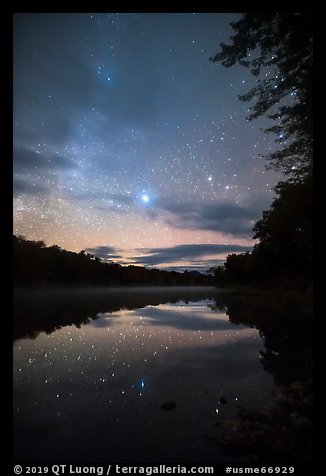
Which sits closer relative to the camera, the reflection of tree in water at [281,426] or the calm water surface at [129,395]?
the reflection of tree in water at [281,426]

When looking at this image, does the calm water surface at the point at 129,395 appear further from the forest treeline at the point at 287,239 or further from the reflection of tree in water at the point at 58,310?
the forest treeline at the point at 287,239

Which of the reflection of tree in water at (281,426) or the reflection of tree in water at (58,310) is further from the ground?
the reflection of tree in water at (281,426)

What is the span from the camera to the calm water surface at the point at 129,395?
388cm

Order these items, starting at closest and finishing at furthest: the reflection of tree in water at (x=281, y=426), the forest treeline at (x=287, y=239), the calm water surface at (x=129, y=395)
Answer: the reflection of tree in water at (x=281, y=426)
the calm water surface at (x=129, y=395)
the forest treeline at (x=287, y=239)

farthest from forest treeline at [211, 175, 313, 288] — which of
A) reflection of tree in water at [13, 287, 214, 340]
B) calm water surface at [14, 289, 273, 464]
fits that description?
reflection of tree in water at [13, 287, 214, 340]

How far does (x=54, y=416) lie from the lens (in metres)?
4.86

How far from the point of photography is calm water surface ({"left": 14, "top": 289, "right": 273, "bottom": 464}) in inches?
153

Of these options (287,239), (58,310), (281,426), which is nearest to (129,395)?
(281,426)

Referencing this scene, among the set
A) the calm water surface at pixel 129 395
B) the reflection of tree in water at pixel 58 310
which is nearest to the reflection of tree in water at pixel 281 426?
the calm water surface at pixel 129 395

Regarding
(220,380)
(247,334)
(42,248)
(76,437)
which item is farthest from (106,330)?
(42,248)

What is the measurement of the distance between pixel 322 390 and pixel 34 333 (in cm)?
1134

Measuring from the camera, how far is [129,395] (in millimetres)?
5660

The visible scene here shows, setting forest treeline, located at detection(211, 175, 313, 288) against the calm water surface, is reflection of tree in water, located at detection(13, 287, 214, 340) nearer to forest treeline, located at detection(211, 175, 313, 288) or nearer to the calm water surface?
the calm water surface

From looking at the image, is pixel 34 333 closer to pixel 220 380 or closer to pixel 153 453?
pixel 220 380
